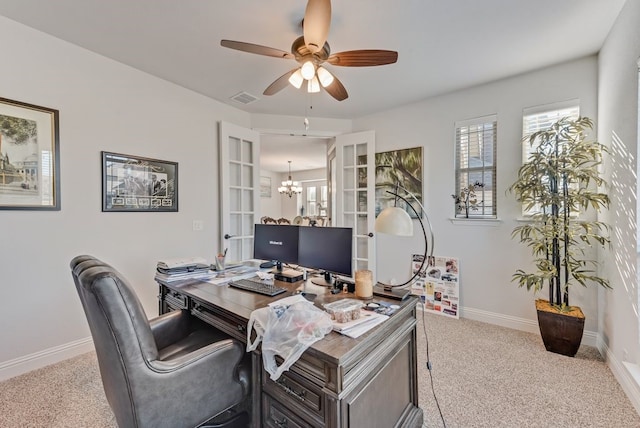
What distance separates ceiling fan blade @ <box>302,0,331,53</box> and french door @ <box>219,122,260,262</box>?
2.11 meters

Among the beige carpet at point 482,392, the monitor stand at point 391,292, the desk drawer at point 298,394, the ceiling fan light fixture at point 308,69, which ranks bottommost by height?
the beige carpet at point 482,392

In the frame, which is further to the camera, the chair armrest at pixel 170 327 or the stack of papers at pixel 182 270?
the stack of papers at pixel 182 270

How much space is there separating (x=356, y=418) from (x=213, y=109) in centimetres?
354

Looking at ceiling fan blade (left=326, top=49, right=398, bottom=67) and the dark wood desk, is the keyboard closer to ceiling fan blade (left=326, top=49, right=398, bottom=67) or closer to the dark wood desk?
the dark wood desk

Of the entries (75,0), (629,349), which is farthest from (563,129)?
(75,0)

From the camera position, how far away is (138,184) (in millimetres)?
2816

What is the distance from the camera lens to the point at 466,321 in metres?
3.15

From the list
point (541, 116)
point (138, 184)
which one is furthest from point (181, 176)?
point (541, 116)

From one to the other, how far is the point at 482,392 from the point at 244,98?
12.1 feet

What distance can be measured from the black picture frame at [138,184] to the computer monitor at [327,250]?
188 centimetres

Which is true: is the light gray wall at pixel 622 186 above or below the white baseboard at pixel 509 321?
above

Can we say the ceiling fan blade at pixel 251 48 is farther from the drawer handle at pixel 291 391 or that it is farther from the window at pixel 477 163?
the window at pixel 477 163

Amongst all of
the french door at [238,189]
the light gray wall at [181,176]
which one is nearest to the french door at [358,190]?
Answer: the light gray wall at [181,176]

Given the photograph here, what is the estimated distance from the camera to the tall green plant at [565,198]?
7.64 feet
